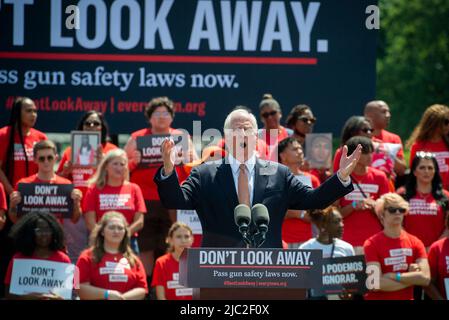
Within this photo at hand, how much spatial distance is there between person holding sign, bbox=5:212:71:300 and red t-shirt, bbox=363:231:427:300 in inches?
116

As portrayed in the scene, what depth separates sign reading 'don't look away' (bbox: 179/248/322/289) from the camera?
5.76 meters

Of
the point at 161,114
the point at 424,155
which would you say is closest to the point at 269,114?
the point at 161,114

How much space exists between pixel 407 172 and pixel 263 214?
627 centimetres

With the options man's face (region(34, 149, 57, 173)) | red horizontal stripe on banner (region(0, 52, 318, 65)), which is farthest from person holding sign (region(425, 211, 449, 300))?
man's face (region(34, 149, 57, 173))

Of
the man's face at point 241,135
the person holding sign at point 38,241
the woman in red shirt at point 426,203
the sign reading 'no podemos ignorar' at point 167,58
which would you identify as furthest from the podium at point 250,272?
the sign reading 'no podemos ignorar' at point 167,58

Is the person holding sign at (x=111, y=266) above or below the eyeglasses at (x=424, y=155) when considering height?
below

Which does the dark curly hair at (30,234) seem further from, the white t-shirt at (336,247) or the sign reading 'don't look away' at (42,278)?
the white t-shirt at (336,247)

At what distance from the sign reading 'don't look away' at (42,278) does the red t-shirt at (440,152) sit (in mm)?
4174

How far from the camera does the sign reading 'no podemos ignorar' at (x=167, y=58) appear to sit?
41.6ft

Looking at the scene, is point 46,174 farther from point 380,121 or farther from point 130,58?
point 380,121

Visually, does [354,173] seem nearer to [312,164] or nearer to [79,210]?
[312,164]

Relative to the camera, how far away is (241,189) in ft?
21.9

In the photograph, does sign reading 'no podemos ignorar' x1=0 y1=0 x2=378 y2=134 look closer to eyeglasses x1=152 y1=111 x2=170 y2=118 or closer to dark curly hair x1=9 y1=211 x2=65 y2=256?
eyeglasses x1=152 y1=111 x2=170 y2=118

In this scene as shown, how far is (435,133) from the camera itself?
1164 cm
